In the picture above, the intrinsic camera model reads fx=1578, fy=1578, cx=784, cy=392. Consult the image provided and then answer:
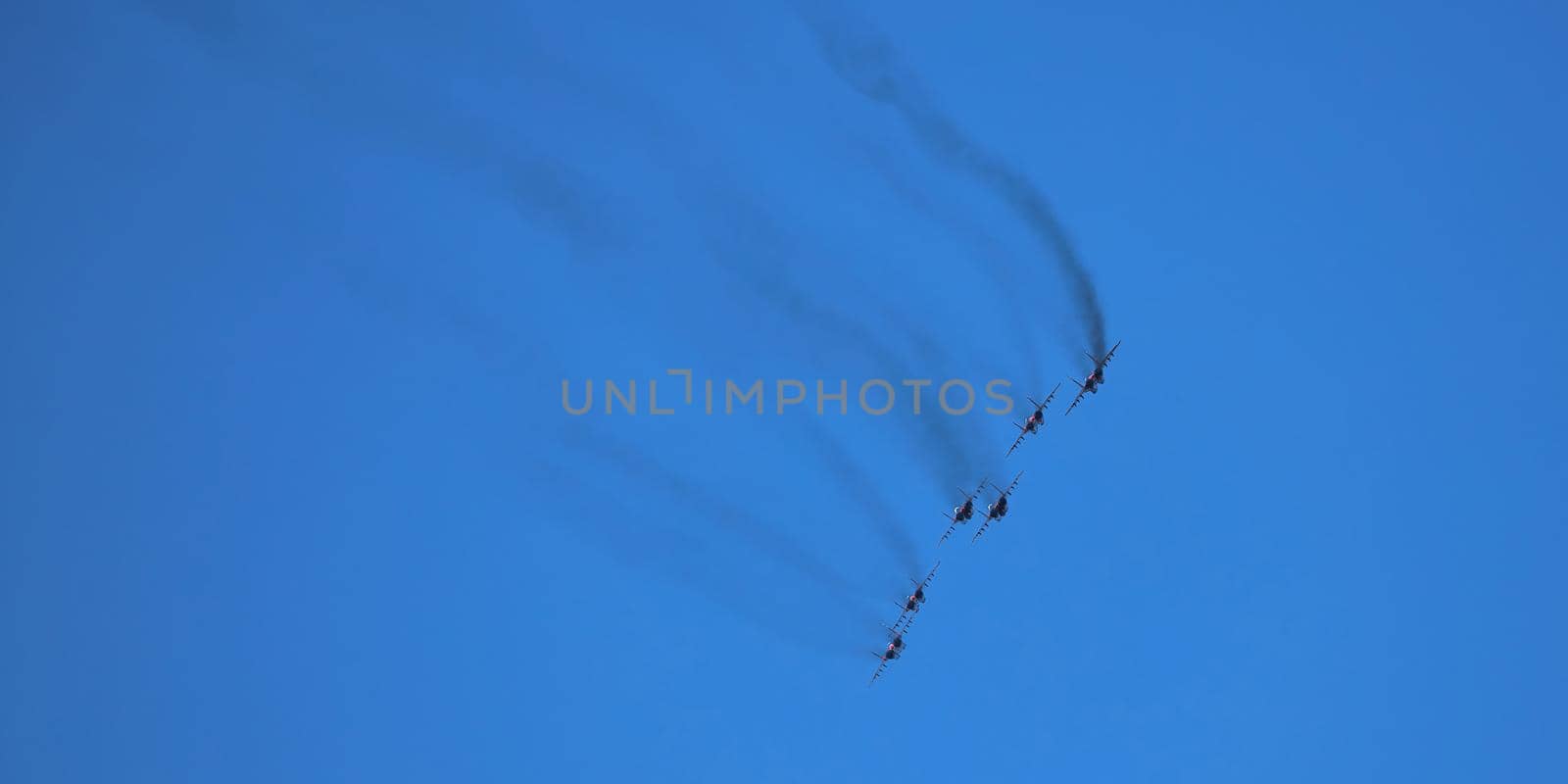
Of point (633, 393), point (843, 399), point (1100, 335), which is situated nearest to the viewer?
point (1100, 335)

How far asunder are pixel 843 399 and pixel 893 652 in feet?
33.6

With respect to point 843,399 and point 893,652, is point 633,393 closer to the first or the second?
point 843,399

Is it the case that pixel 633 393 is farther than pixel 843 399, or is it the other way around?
pixel 633 393

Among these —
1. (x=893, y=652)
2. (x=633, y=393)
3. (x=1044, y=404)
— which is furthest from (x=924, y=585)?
(x=633, y=393)

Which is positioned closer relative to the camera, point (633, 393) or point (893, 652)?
point (893, 652)

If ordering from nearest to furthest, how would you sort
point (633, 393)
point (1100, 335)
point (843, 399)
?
point (1100, 335), point (843, 399), point (633, 393)

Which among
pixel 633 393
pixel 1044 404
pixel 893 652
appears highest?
pixel 1044 404

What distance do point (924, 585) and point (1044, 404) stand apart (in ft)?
27.1

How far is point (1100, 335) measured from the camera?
192 feet

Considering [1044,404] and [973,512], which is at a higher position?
[1044,404]

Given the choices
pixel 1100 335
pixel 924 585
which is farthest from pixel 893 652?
pixel 1100 335

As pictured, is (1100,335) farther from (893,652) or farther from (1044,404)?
(893,652)

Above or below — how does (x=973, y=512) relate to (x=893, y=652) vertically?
above

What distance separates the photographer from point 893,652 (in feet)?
202
